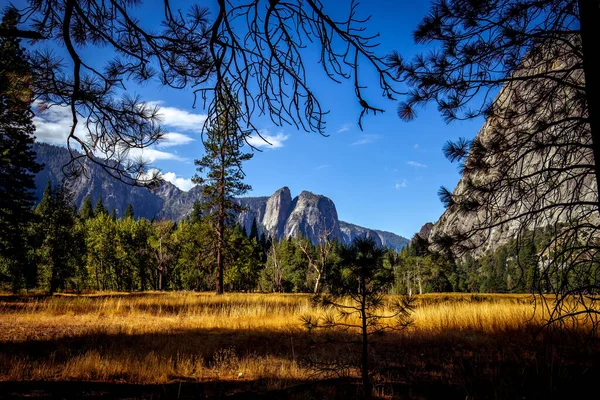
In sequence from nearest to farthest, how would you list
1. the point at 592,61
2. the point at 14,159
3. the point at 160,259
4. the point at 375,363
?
the point at 592,61 < the point at 375,363 < the point at 14,159 < the point at 160,259

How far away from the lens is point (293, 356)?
202 inches

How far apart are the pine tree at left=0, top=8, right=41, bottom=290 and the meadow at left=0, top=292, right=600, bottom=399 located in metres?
3.02

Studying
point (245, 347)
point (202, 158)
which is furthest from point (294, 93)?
point (202, 158)

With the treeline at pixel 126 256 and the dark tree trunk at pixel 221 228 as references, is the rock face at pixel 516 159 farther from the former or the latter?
the dark tree trunk at pixel 221 228

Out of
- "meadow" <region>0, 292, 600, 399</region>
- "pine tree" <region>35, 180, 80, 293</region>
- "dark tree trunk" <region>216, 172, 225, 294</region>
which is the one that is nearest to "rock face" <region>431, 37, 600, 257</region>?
"meadow" <region>0, 292, 600, 399</region>

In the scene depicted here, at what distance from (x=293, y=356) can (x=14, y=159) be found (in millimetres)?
25483

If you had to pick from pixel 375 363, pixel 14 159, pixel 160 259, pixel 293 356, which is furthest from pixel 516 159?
pixel 160 259

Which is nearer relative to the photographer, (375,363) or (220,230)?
(375,363)

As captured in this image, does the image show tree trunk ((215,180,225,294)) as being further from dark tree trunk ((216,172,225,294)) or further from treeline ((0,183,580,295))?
treeline ((0,183,580,295))

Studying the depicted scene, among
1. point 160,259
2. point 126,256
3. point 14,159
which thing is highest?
point 14,159

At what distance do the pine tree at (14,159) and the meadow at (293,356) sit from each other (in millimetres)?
3024

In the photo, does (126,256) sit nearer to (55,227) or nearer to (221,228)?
(55,227)

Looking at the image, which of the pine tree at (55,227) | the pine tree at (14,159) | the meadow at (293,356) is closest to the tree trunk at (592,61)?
the meadow at (293,356)

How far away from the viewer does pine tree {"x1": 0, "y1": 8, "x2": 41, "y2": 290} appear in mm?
2814
